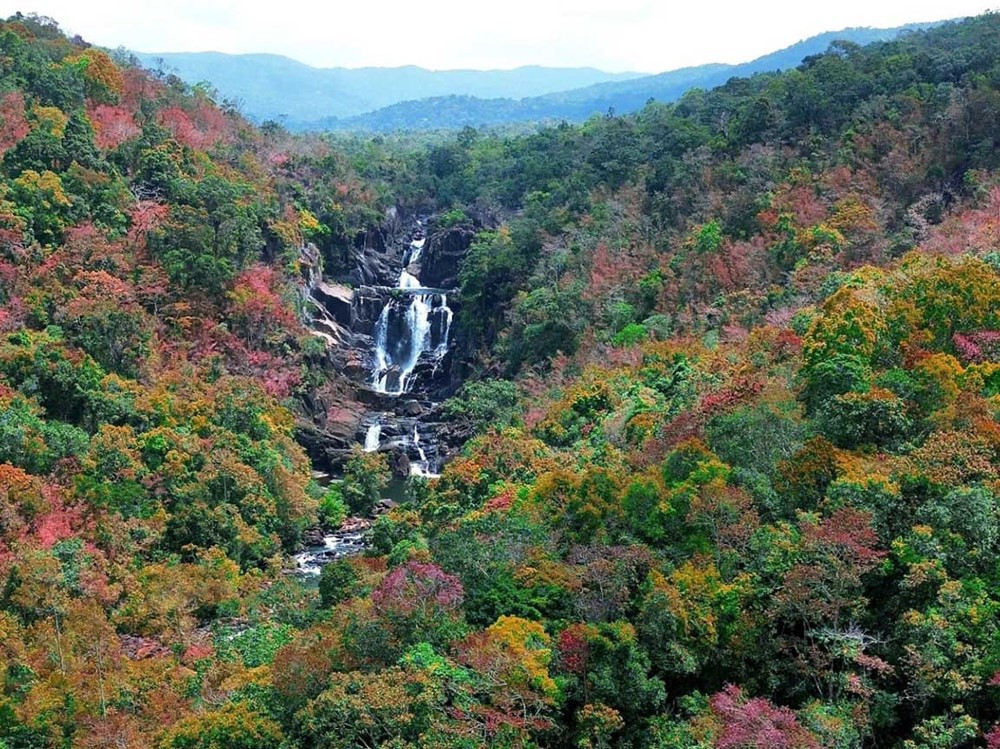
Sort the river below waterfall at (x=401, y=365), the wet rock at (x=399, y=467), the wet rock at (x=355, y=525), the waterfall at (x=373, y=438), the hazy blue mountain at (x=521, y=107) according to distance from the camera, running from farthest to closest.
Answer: the hazy blue mountain at (x=521, y=107)
the waterfall at (x=373, y=438)
the river below waterfall at (x=401, y=365)
the wet rock at (x=399, y=467)
the wet rock at (x=355, y=525)

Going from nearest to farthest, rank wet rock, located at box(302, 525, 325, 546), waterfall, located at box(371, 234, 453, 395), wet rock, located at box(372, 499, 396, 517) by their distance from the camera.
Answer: wet rock, located at box(302, 525, 325, 546)
wet rock, located at box(372, 499, 396, 517)
waterfall, located at box(371, 234, 453, 395)

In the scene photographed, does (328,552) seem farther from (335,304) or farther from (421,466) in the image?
(335,304)

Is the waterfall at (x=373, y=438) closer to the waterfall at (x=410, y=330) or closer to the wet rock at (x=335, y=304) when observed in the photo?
the waterfall at (x=410, y=330)

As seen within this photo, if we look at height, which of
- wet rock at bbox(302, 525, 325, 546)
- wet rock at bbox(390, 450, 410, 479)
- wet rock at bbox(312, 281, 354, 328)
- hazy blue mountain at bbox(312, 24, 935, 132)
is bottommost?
wet rock at bbox(302, 525, 325, 546)

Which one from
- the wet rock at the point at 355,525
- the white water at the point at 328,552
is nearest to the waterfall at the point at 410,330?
the wet rock at the point at 355,525

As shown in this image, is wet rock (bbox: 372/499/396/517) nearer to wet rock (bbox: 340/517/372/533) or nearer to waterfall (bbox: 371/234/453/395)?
wet rock (bbox: 340/517/372/533)

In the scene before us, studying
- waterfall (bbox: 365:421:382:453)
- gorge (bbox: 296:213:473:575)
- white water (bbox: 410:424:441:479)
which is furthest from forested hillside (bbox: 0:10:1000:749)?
waterfall (bbox: 365:421:382:453)
